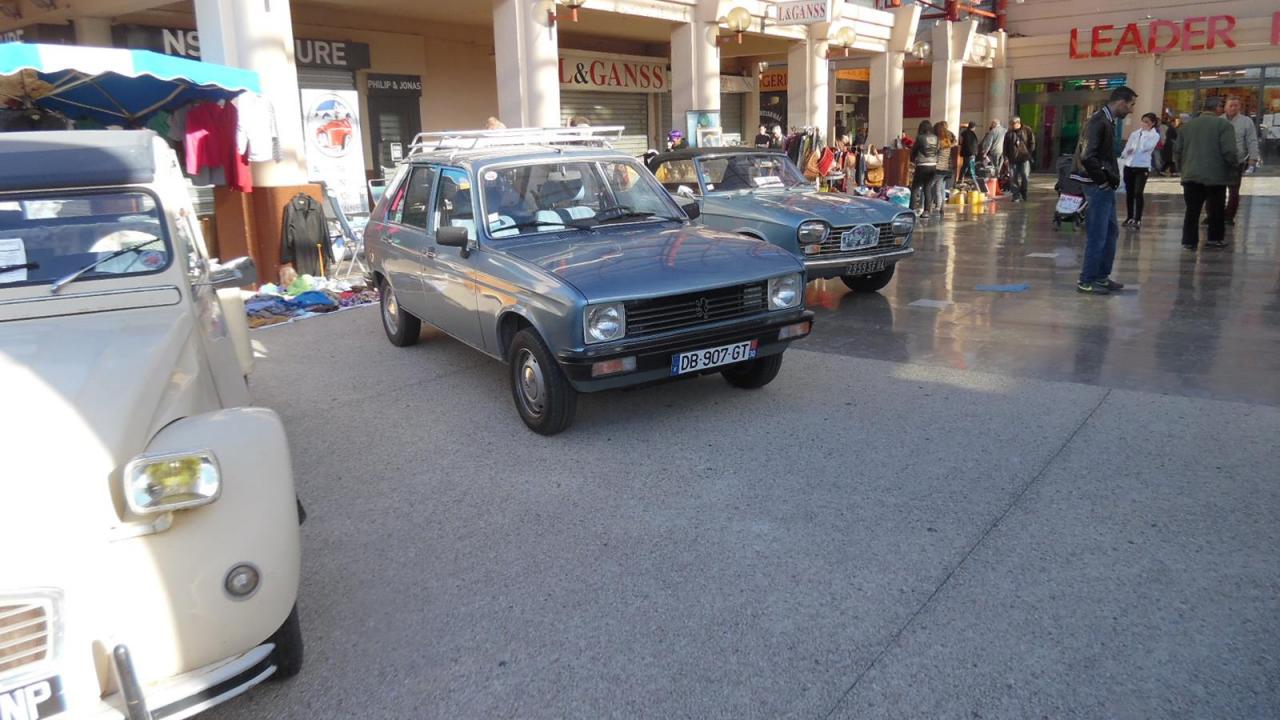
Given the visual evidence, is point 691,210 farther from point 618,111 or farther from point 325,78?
point 618,111

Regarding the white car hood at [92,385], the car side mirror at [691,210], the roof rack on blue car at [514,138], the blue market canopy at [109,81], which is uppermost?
the blue market canopy at [109,81]

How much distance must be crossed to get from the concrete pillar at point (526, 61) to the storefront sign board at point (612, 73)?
17.5 ft

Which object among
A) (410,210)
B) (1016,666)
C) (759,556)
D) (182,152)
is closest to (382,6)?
(182,152)

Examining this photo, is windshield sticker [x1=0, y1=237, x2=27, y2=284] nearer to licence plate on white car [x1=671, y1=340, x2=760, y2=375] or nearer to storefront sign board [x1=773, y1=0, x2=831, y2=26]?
licence plate on white car [x1=671, y1=340, x2=760, y2=375]

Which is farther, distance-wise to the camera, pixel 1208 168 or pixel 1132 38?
pixel 1132 38

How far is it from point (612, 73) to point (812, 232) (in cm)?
→ 1270

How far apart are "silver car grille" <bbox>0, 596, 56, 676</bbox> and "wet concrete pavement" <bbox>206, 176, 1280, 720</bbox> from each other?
1.75 ft

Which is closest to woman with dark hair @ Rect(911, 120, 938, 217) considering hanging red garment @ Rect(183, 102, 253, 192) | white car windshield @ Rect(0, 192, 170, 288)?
hanging red garment @ Rect(183, 102, 253, 192)

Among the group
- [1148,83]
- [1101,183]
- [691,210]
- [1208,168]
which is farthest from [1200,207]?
[1148,83]

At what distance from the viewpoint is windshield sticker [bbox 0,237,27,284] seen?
3.52m

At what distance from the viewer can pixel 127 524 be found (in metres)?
2.41

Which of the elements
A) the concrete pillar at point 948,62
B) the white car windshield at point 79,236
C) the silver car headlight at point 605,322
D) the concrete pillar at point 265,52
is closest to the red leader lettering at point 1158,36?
the concrete pillar at point 948,62

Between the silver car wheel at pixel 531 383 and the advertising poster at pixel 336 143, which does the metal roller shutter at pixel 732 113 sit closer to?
the advertising poster at pixel 336 143

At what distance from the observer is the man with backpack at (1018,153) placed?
19.7 m
